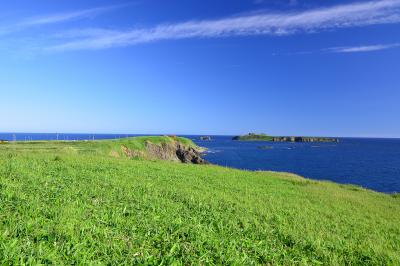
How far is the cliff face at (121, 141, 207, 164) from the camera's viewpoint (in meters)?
85.9

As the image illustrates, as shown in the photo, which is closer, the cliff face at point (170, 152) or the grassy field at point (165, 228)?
the grassy field at point (165, 228)

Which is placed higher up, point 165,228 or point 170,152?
point 165,228

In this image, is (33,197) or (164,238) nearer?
(164,238)

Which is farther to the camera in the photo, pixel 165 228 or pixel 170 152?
pixel 170 152

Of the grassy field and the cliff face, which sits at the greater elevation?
the grassy field

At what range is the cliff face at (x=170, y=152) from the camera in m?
85.9

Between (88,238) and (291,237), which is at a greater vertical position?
(88,238)

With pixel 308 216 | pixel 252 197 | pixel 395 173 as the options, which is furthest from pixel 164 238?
pixel 395 173

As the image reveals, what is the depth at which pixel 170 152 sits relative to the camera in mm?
100938

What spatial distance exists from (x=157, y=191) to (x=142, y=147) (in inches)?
2755

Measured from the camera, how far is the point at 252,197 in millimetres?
19875

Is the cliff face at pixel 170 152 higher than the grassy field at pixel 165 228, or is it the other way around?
the grassy field at pixel 165 228

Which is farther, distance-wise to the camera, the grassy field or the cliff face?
the cliff face

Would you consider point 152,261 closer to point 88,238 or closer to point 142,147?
point 88,238
